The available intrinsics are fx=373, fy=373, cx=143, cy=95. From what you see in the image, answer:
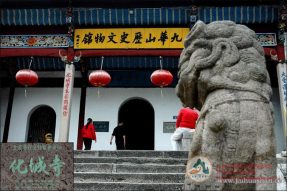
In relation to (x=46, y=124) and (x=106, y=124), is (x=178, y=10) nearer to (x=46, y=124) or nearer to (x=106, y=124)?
(x=106, y=124)

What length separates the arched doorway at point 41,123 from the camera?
38.8 ft

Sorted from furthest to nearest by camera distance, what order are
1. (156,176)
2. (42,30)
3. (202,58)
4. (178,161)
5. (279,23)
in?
(42,30) → (279,23) → (178,161) → (156,176) → (202,58)

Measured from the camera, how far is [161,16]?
10.0 meters

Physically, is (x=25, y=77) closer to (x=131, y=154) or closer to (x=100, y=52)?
(x=100, y=52)

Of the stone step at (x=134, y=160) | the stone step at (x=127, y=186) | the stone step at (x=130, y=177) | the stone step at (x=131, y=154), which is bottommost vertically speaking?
the stone step at (x=127, y=186)

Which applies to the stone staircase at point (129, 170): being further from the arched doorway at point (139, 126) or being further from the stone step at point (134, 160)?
the arched doorway at point (139, 126)

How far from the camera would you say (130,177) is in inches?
208

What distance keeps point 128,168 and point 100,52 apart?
508 centimetres

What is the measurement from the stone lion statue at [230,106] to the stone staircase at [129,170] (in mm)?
1889

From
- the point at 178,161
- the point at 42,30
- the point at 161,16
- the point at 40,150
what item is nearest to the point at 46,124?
the point at 42,30

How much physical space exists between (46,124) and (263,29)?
7143 mm

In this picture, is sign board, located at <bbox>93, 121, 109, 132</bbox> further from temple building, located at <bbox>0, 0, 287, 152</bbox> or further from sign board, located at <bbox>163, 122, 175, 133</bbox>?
sign board, located at <bbox>163, 122, 175, 133</bbox>

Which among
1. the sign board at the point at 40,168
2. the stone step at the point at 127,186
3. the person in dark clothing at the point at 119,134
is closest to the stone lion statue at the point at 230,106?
the sign board at the point at 40,168

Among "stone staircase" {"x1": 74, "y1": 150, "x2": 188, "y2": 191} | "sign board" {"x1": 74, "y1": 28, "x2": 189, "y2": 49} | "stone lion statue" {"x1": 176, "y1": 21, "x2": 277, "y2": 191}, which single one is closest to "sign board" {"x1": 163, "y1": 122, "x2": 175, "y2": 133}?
"sign board" {"x1": 74, "y1": 28, "x2": 189, "y2": 49}
